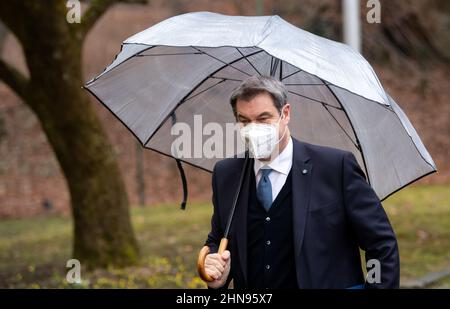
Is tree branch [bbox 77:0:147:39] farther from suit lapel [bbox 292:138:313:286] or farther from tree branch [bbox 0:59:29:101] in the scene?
suit lapel [bbox 292:138:313:286]

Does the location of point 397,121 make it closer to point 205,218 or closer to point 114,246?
point 114,246

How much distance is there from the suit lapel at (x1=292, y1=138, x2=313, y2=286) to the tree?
6.39 m

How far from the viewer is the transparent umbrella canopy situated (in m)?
4.07

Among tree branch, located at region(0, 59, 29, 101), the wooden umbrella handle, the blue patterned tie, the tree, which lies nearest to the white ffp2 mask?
the blue patterned tie

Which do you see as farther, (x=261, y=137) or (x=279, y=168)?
(x=279, y=168)

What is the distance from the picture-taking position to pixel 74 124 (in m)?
10.0

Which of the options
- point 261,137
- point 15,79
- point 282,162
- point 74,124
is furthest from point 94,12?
point 261,137

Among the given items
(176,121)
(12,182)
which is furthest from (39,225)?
(176,121)

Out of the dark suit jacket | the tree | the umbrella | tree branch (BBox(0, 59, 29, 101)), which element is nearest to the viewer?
the dark suit jacket

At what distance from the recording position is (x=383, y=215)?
372 cm

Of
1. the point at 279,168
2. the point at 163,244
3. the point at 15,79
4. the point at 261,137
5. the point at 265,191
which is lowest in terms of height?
the point at 163,244

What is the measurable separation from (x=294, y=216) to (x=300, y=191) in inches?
4.9

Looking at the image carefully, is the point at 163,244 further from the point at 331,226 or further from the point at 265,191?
the point at 331,226

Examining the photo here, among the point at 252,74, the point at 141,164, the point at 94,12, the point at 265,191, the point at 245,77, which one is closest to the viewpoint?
the point at 265,191
